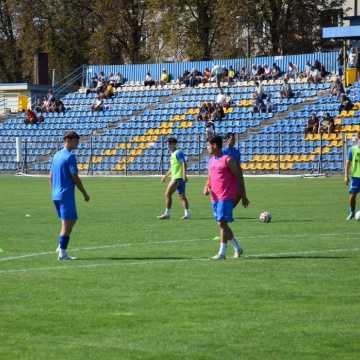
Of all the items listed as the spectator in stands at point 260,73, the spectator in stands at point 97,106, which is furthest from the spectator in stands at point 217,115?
the spectator in stands at point 97,106

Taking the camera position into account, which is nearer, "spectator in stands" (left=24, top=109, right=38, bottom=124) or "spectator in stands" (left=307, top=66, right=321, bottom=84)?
"spectator in stands" (left=307, top=66, right=321, bottom=84)

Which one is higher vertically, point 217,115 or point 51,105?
point 51,105

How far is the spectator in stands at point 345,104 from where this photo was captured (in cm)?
5006

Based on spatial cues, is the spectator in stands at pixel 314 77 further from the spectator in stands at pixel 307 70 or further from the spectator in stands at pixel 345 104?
the spectator in stands at pixel 345 104

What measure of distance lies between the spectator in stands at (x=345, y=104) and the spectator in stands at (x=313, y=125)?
143cm

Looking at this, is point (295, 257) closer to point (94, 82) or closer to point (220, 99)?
point (220, 99)

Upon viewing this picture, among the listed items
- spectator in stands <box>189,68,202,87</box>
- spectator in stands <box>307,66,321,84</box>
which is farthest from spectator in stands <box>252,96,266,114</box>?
spectator in stands <box>189,68,202,87</box>

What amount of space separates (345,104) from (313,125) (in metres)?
1.97

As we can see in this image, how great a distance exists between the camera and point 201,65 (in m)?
62.3

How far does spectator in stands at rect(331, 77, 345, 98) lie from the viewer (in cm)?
5172

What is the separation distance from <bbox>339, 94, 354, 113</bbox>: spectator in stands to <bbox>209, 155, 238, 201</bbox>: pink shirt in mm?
34474

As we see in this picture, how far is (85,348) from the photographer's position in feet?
31.5

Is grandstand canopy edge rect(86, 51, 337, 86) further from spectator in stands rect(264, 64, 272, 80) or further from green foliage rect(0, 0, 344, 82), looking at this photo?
green foliage rect(0, 0, 344, 82)

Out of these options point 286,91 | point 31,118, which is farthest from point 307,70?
point 31,118
